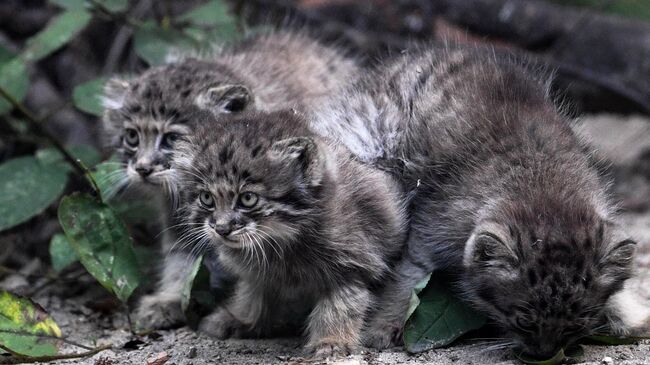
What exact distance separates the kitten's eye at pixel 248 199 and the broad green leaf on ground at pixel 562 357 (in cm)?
168

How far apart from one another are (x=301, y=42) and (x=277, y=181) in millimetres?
3199

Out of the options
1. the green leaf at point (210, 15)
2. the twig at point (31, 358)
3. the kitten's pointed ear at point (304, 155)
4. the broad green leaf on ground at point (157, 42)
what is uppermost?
the kitten's pointed ear at point (304, 155)

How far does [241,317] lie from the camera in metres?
5.82

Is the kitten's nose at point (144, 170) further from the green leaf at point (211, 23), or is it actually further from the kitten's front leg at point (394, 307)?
the green leaf at point (211, 23)

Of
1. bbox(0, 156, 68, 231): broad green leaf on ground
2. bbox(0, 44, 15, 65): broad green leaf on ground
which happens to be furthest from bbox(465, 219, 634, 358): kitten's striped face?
bbox(0, 44, 15, 65): broad green leaf on ground

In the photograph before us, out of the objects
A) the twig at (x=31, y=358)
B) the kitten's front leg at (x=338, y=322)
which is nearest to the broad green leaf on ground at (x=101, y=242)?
the twig at (x=31, y=358)

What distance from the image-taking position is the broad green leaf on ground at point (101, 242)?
19.2 ft

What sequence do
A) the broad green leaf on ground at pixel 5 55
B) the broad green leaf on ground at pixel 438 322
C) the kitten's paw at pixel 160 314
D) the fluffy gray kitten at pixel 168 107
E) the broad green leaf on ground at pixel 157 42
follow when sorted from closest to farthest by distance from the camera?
the broad green leaf on ground at pixel 438 322 < the kitten's paw at pixel 160 314 < the fluffy gray kitten at pixel 168 107 < the broad green leaf on ground at pixel 5 55 < the broad green leaf on ground at pixel 157 42

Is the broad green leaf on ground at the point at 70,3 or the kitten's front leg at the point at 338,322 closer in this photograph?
the kitten's front leg at the point at 338,322

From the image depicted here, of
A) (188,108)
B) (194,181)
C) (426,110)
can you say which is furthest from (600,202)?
(188,108)

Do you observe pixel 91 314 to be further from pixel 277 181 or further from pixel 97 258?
pixel 277 181

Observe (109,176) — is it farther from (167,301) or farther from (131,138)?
(167,301)

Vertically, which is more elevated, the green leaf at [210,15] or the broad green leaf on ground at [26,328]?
the green leaf at [210,15]

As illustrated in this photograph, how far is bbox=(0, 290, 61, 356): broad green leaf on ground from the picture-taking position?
5.17 m
